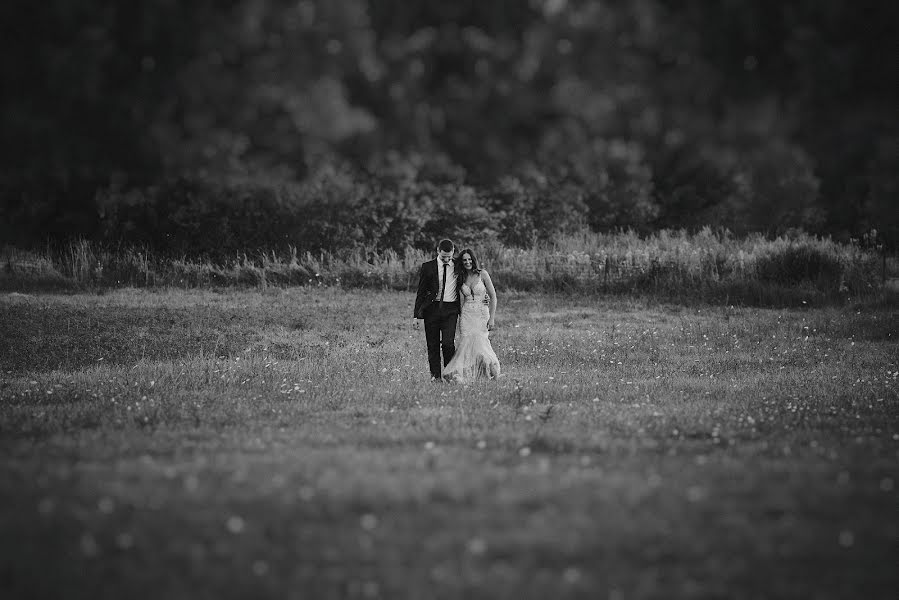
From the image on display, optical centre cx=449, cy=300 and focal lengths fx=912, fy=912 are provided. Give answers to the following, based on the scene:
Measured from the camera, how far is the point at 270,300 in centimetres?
2559

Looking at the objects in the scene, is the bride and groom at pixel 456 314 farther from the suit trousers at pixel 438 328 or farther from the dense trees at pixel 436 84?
the dense trees at pixel 436 84

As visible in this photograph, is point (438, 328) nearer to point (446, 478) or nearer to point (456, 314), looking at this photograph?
point (456, 314)

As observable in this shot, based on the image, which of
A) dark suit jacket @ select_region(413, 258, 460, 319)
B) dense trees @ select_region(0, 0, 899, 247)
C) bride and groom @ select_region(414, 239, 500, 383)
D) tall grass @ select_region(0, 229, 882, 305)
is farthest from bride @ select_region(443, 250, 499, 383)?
tall grass @ select_region(0, 229, 882, 305)

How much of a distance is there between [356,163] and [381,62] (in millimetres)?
1016

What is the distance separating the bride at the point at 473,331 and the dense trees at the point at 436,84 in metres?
5.99

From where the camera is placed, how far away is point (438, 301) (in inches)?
538

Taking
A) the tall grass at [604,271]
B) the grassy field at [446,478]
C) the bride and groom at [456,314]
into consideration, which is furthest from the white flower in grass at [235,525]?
the tall grass at [604,271]

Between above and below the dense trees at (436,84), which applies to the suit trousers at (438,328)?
below

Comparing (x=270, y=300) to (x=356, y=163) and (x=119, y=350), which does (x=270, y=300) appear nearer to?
(x=119, y=350)

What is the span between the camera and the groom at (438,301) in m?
13.6

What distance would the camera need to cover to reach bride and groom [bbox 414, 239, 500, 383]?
1362cm

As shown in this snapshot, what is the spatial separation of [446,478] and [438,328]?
23.9ft

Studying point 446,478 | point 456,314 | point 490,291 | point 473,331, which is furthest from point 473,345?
point 446,478

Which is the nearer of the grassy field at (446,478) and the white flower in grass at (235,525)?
the grassy field at (446,478)
